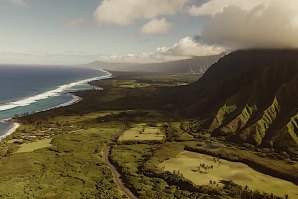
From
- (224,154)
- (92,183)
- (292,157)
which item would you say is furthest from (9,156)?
(292,157)

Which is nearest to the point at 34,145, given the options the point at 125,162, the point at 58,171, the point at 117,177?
the point at 58,171

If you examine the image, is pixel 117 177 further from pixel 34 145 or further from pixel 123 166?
pixel 34 145

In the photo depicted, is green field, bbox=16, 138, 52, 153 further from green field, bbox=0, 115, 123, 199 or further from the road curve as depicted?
the road curve

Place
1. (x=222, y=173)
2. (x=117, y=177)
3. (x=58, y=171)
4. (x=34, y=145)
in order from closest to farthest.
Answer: (x=117, y=177)
(x=58, y=171)
(x=222, y=173)
(x=34, y=145)

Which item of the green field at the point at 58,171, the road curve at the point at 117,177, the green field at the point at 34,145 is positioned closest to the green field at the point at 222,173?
the road curve at the point at 117,177

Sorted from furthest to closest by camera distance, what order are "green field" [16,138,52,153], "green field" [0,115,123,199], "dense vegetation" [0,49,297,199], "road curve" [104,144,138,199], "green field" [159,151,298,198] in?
"green field" [16,138,52,153], "green field" [159,151,298,198], "dense vegetation" [0,49,297,199], "road curve" [104,144,138,199], "green field" [0,115,123,199]

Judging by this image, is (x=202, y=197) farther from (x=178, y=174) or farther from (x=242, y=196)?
(x=178, y=174)

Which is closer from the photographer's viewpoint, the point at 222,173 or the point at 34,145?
the point at 222,173

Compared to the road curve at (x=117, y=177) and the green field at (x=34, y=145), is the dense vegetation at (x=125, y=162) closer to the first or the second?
the road curve at (x=117, y=177)

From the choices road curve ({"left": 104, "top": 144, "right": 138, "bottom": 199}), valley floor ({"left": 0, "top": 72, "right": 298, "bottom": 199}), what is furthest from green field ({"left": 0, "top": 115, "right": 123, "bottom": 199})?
road curve ({"left": 104, "top": 144, "right": 138, "bottom": 199})
